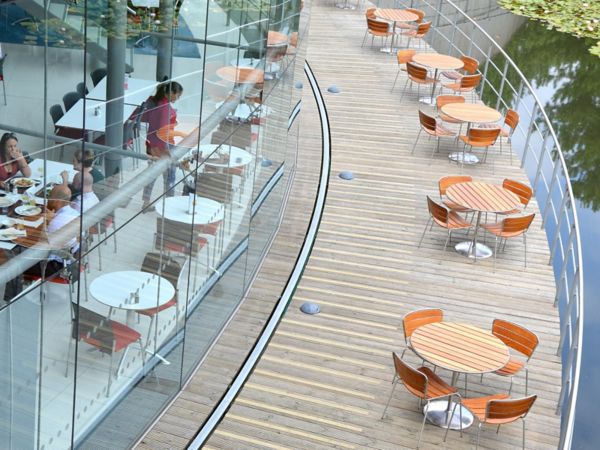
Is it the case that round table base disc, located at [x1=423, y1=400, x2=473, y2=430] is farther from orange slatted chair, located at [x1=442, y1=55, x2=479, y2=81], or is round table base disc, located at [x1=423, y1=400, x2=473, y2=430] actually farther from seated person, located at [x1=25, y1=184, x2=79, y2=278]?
orange slatted chair, located at [x1=442, y1=55, x2=479, y2=81]

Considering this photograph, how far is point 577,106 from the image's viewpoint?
21.9 metres

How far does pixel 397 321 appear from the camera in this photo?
8391 mm

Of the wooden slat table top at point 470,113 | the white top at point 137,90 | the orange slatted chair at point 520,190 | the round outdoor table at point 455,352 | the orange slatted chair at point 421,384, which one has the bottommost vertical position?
the orange slatted chair at point 421,384

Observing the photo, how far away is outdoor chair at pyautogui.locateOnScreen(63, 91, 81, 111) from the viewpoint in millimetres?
6136

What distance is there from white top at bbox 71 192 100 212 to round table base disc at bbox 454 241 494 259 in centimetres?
477

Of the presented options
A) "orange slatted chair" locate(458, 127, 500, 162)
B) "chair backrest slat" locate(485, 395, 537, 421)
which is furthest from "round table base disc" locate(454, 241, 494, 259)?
"chair backrest slat" locate(485, 395, 537, 421)

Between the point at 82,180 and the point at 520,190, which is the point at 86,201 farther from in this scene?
the point at 520,190

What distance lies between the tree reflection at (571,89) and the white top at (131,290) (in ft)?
46.9

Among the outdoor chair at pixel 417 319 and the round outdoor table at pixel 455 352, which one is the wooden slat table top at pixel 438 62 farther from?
the round outdoor table at pixel 455 352

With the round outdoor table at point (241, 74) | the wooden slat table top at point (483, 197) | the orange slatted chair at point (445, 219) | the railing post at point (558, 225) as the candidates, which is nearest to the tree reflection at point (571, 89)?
the railing post at point (558, 225)

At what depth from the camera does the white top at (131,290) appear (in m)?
6.12

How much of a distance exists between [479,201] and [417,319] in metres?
2.30

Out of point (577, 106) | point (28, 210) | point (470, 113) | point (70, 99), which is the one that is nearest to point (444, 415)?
point (28, 210)

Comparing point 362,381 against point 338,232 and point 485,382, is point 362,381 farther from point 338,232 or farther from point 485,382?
point 338,232
